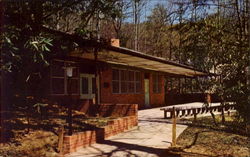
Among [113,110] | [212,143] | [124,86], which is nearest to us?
[212,143]

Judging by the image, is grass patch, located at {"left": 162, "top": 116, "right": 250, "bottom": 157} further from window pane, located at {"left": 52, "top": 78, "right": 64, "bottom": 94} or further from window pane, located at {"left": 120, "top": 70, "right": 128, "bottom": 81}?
window pane, located at {"left": 120, "top": 70, "right": 128, "bottom": 81}

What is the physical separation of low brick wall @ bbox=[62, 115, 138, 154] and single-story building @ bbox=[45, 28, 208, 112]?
259 cm

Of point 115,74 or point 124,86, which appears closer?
point 115,74

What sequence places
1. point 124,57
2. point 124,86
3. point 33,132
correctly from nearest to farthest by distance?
point 33,132 → point 124,57 → point 124,86

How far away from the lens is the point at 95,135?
851 cm

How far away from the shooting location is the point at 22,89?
9.86 meters

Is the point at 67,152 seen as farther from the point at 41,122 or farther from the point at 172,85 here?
the point at 172,85

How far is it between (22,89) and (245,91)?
7.40m

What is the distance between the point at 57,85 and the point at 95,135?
6235mm

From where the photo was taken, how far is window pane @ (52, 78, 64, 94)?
545 inches

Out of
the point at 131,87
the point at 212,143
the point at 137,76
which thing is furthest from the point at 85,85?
the point at 212,143

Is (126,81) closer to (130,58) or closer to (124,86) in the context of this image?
(124,86)

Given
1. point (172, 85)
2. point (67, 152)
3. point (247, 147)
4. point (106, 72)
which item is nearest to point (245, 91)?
point (247, 147)

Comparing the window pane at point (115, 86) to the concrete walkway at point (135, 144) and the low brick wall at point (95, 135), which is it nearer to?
the low brick wall at point (95, 135)
